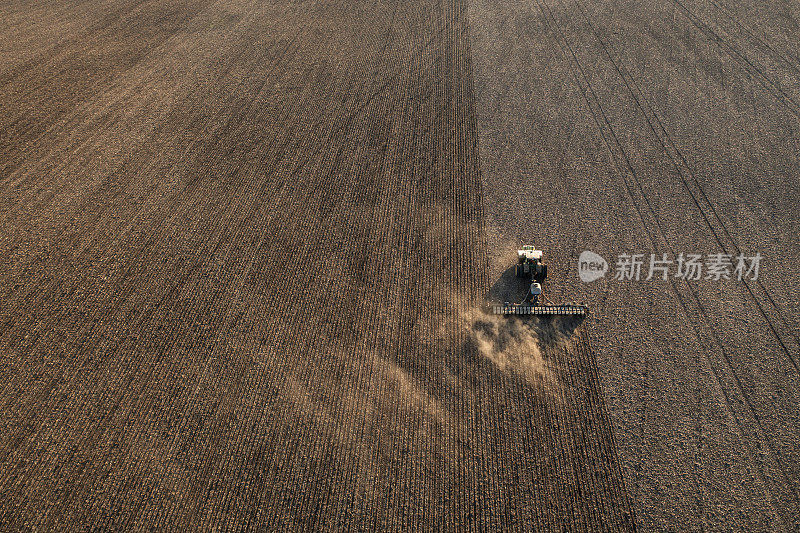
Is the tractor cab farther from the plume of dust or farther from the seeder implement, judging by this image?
the plume of dust

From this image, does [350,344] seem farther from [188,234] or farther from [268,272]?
[188,234]

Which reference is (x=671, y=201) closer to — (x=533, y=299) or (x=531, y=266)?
(x=531, y=266)

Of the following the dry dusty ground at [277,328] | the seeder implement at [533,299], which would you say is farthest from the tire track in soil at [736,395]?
the seeder implement at [533,299]

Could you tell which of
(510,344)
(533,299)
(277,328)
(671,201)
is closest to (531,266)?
(533,299)

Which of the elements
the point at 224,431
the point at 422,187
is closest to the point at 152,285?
the point at 224,431

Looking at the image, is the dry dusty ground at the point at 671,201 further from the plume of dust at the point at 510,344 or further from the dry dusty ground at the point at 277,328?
the plume of dust at the point at 510,344

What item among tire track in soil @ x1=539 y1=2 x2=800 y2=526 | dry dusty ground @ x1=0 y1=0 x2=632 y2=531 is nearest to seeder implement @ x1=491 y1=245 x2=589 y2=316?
dry dusty ground @ x1=0 y1=0 x2=632 y2=531
